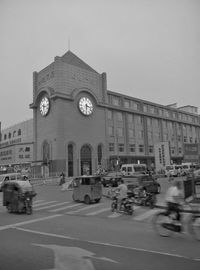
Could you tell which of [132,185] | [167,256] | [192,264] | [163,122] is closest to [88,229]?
[167,256]

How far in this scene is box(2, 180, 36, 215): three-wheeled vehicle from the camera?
16477 mm

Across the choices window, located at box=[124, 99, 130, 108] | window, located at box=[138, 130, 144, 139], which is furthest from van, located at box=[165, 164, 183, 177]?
window, located at box=[124, 99, 130, 108]

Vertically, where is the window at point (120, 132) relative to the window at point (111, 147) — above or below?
above

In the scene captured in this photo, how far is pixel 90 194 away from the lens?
20.3 metres

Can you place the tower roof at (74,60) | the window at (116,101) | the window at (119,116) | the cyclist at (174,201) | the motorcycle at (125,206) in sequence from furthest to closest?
the window at (116,101) → the window at (119,116) → the tower roof at (74,60) → the motorcycle at (125,206) → the cyclist at (174,201)

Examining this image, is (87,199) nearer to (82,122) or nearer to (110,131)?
(82,122)

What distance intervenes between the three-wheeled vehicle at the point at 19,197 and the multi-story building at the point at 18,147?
6184 cm

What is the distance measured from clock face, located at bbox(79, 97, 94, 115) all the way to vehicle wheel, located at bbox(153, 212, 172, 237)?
53.2 metres

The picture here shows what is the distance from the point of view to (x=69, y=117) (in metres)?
60.2

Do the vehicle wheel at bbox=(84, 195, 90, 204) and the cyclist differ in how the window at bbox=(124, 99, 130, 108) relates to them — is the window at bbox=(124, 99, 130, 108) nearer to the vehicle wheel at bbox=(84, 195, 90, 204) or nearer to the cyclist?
the vehicle wheel at bbox=(84, 195, 90, 204)

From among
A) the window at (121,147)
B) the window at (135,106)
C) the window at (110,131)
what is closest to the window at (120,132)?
the window at (110,131)

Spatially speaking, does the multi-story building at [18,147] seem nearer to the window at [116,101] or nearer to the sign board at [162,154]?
the window at [116,101]

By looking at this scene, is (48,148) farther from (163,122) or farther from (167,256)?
(167,256)

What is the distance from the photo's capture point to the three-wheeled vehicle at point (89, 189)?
20422 mm
